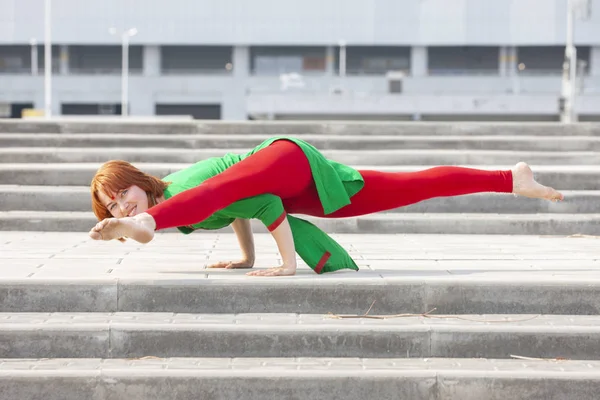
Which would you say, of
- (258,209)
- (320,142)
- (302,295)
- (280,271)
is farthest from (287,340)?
(320,142)

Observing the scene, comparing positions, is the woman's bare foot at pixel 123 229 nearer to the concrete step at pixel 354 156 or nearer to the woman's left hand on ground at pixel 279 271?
the woman's left hand on ground at pixel 279 271

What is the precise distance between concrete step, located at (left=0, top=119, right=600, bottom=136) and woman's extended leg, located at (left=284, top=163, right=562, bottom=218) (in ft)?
17.9

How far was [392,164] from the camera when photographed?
9.50m

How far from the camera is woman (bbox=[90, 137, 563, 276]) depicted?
4.54m

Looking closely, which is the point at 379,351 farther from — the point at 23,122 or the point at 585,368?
the point at 23,122

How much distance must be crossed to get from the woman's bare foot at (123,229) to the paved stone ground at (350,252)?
1.73ft

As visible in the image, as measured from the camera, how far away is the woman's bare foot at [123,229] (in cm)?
415

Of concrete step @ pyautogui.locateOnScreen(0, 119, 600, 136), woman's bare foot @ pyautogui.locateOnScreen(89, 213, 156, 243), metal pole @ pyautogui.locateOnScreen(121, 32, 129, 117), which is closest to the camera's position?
woman's bare foot @ pyautogui.locateOnScreen(89, 213, 156, 243)

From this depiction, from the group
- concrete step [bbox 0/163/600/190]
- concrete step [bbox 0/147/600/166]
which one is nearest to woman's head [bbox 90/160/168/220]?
concrete step [bbox 0/163/600/190]

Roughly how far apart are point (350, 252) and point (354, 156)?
10.9ft

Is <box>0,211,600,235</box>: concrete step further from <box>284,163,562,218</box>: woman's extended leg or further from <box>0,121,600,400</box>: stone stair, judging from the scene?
<box>284,163,562,218</box>: woman's extended leg

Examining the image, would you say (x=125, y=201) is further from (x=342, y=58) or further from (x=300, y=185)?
(x=342, y=58)
